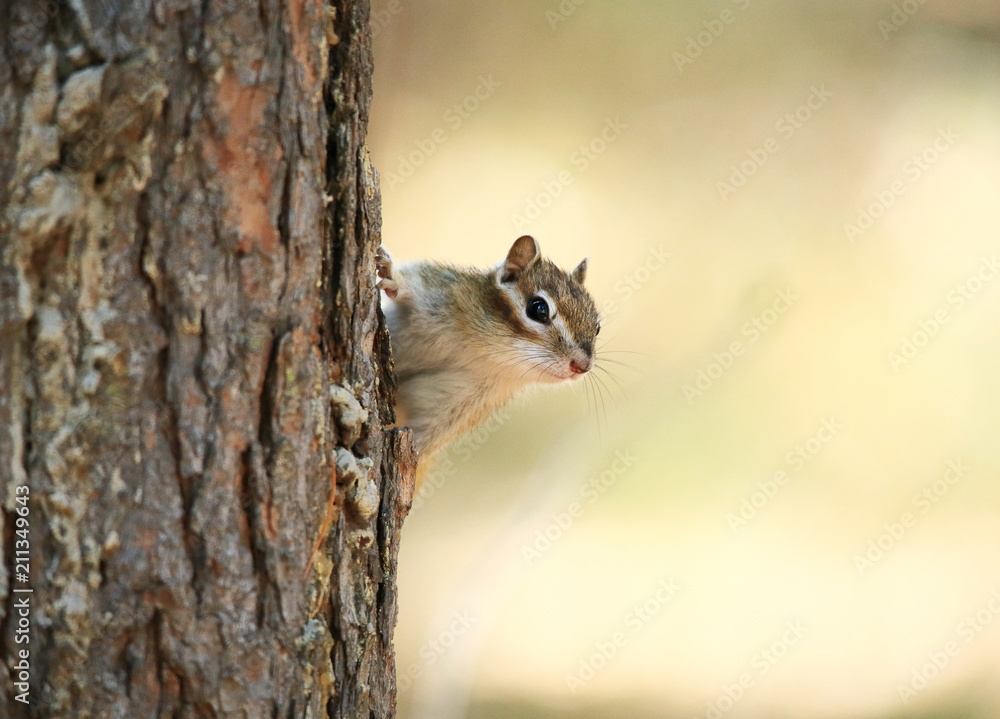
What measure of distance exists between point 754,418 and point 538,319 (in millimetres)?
2598

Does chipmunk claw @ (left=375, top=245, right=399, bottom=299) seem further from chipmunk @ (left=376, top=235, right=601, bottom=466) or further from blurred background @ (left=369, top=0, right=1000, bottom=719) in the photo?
blurred background @ (left=369, top=0, right=1000, bottom=719)

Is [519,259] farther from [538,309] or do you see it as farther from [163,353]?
[163,353]

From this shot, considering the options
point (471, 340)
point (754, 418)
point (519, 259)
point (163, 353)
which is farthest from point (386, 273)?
point (754, 418)

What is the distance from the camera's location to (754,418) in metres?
5.35

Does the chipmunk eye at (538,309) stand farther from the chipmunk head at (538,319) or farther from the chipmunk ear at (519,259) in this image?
the chipmunk ear at (519,259)

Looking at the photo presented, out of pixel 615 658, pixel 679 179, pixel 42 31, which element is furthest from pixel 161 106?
pixel 615 658

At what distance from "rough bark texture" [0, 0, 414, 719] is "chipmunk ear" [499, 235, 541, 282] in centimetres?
162

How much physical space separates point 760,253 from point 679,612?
229cm

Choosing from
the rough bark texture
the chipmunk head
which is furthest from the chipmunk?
the rough bark texture

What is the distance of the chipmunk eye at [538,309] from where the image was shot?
10.7 feet

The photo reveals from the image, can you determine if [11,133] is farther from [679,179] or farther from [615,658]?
[615,658]

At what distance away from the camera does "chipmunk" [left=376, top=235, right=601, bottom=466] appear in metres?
3.15

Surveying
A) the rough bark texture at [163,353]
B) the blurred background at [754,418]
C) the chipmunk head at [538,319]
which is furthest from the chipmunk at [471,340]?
the blurred background at [754,418]

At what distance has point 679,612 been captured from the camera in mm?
5383
